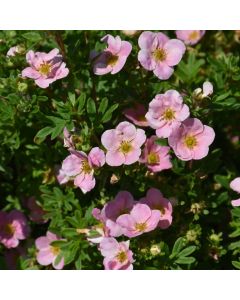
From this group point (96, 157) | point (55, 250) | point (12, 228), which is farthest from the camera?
point (12, 228)

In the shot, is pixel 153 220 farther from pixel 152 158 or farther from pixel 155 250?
pixel 152 158

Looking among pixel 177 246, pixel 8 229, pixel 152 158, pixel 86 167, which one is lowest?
pixel 8 229

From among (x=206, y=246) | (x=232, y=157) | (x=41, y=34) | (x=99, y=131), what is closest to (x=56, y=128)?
(x=99, y=131)

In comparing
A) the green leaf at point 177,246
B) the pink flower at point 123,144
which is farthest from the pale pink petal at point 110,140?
the green leaf at point 177,246

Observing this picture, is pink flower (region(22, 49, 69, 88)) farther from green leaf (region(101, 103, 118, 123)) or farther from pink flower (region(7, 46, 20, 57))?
green leaf (region(101, 103, 118, 123))

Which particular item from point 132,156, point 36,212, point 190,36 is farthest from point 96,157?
point 190,36

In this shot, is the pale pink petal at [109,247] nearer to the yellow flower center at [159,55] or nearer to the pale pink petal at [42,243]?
the pale pink petal at [42,243]

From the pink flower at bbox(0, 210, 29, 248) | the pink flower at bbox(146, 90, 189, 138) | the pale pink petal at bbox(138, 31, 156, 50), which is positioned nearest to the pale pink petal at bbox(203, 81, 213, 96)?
the pink flower at bbox(146, 90, 189, 138)
